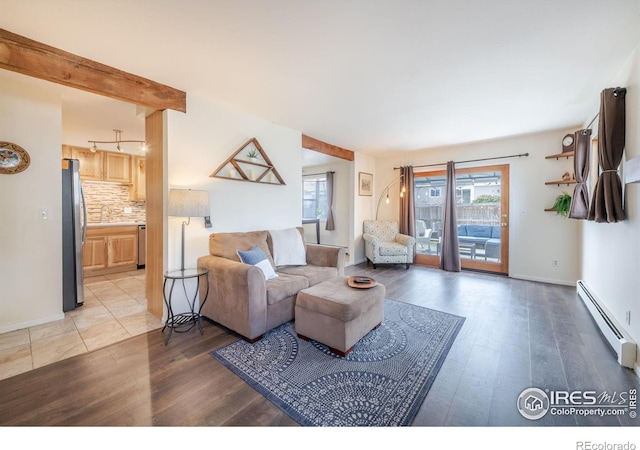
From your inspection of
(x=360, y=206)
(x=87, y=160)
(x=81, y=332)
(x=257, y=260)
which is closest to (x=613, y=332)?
(x=257, y=260)

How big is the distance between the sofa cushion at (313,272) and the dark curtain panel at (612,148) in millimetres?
2637

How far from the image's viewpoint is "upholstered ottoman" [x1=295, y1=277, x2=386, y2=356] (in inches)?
83.7

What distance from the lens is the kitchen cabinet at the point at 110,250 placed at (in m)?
4.48

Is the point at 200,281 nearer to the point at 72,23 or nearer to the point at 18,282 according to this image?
the point at 18,282

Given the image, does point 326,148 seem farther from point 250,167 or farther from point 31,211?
point 31,211

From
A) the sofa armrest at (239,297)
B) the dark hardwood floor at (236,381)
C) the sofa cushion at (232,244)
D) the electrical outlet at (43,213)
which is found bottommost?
the dark hardwood floor at (236,381)

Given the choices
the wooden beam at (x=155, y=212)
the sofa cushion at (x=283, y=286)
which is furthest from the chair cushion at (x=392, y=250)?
the wooden beam at (x=155, y=212)

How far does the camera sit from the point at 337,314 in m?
2.13

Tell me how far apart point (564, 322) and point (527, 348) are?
95 cm

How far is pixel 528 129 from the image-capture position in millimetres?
4078

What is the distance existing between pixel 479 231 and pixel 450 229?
0.55 m

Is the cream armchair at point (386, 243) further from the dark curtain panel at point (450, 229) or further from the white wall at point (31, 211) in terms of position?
the white wall at point (31, 211)

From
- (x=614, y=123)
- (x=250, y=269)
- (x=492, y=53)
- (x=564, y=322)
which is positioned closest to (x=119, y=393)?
(x=250, y=269)

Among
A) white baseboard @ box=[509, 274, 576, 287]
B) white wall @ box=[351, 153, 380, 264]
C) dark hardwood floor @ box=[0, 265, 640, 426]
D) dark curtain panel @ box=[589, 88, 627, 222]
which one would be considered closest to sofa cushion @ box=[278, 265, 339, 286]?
dark hardwood floor @ box=[0, 265, 640, 426]
